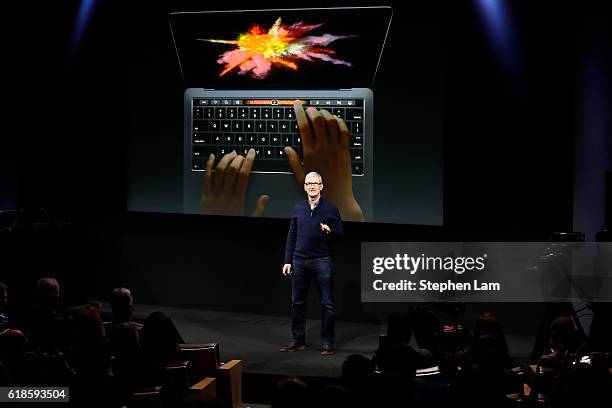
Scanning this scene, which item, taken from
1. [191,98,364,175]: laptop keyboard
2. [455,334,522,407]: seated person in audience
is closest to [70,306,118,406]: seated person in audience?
[455,334,522,407]: seated person in audience

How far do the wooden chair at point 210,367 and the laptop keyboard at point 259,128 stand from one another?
111 inches

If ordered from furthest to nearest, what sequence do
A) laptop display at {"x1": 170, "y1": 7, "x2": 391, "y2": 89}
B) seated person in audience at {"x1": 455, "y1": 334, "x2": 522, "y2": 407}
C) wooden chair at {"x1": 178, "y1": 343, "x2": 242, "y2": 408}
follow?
laptop display at {"x1": 170, "y1": 7, "x2": 391, "y2": 89} < wooden chair at {"x1": 178, "y1": 343, "x2": 242, "y2": 408} < seated person in audience at {"x1": 455, "y1": 334, "x2": 522, "y2": 407}

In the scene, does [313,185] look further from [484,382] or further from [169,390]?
[484,382]

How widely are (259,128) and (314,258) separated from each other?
149cm

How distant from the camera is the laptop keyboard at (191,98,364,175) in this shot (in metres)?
7.29

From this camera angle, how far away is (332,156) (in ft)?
24.1

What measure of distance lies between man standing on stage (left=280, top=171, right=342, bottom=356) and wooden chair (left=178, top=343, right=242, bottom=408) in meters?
1.64

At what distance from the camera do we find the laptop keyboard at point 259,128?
7.29 meters

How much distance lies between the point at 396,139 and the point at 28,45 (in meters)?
3.36

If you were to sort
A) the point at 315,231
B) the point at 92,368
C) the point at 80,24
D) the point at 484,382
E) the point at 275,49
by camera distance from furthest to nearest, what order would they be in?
the point at 80,24 → the point at 275,49 → the point at 315,231 → the point at 92,368 → the point at 484,382

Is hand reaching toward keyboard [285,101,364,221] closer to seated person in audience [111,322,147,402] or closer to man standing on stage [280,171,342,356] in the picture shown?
man standing on stage [280,171,342,356]

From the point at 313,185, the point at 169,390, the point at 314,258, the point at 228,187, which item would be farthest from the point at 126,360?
the point at 228,187

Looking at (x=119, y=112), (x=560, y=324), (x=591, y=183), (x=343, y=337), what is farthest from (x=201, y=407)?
(x=119, y=112)

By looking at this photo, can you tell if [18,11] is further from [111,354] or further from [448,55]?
[111,354]
